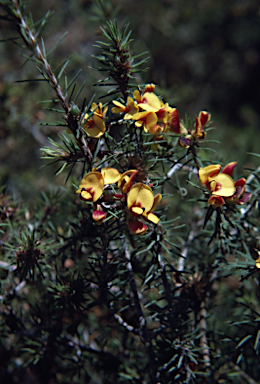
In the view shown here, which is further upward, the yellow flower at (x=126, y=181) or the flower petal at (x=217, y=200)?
the yellow flower at (x=126, y=181)

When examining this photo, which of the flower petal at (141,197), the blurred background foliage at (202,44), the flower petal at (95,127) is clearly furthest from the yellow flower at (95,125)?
the blurred background foliage at (202,44)

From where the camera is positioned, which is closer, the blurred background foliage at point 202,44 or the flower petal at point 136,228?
the flower petal at point 136,228

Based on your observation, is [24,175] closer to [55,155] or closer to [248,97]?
[55,155]

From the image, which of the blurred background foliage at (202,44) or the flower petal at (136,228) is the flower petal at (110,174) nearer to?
the flower petal at (136,228)

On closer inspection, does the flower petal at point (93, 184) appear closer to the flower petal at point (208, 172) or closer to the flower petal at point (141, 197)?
the flower petal at point (141, 197)

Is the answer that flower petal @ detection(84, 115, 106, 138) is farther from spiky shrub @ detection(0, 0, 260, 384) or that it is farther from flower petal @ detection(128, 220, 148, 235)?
flower petal @ detection(128, 220, 148, 235)

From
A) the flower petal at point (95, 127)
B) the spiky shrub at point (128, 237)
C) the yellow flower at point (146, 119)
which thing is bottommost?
the spiky shrub at point (128, 237)

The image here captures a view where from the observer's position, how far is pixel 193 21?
2.21 m

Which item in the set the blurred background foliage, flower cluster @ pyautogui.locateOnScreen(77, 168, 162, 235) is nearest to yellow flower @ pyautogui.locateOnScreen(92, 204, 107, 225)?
flower cluster @ pyautogui.locateOnScreen(77, 168, 162, 235)

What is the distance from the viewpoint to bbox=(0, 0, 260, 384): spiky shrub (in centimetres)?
41

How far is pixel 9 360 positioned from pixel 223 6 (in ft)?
8.33

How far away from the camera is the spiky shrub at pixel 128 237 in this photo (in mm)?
414

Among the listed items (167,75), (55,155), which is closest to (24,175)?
(55,155)

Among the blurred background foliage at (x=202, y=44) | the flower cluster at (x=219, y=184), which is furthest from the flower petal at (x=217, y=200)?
the blurred background foliage at (x=202, y=44)
